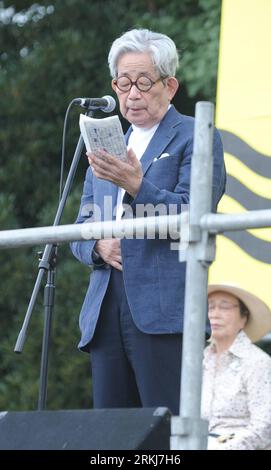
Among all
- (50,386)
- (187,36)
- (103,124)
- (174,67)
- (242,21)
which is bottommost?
(50,386)

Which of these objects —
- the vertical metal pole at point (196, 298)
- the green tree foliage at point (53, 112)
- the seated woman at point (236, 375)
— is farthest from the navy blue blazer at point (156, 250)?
the green tree foliage at point (53, 112)

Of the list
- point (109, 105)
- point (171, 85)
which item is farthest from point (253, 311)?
point (171, 85)

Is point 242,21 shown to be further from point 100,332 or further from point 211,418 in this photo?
point 100,332

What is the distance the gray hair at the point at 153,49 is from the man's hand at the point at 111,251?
59 centimetres

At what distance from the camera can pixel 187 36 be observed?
34.4 feet

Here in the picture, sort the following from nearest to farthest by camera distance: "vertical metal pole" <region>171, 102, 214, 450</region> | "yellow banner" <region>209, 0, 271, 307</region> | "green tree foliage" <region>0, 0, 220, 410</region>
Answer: "vertical metal pole" <region>171, 102, 214, 450</region> < "yellow banner" <region>209, 0, 271, 307</region> < "green tree foliage" <region>0, 0, 220, 410</region>

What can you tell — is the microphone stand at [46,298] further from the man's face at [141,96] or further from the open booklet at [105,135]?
the open booklet at [105,135]

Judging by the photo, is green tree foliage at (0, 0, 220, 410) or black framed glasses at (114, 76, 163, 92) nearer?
black framed glasses at (114, 76, 163, 92)

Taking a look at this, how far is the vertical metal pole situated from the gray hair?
3.15 ft

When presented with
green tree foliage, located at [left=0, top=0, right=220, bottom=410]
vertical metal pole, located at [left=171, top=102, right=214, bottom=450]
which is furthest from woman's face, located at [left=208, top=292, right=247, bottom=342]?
green tree foliage, located at [left=0, top=0, right=220, bottom=410]

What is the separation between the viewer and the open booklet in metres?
3.76

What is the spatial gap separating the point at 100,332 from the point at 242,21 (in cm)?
255

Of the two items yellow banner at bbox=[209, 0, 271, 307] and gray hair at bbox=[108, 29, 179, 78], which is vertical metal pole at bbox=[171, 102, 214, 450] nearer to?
gray hair at bbox=[108, 29, 179, 78]

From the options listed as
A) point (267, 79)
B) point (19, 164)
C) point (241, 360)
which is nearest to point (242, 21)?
point (267, 79)
